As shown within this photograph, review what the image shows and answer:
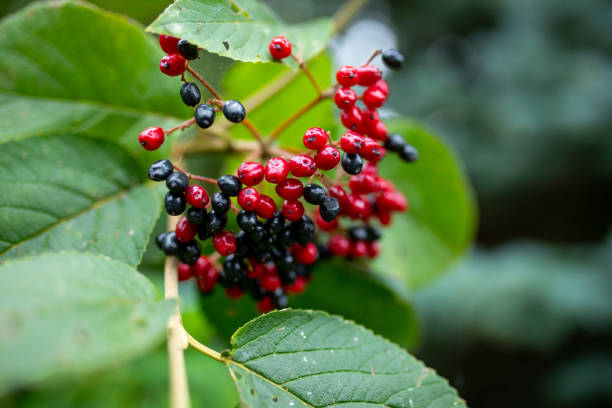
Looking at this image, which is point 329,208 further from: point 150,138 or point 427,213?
point 427,213

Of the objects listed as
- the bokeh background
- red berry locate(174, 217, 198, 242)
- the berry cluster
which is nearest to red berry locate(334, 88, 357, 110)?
the berry cluster

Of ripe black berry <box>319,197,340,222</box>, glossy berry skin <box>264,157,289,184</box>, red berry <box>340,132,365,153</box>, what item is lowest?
glossy berry skin <box>264,157,289,184</box>

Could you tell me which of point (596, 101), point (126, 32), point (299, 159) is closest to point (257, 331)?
point (299, 159)

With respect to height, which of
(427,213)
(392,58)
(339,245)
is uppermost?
(427,213)

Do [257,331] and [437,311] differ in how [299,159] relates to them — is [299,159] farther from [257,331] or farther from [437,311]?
[437,311]

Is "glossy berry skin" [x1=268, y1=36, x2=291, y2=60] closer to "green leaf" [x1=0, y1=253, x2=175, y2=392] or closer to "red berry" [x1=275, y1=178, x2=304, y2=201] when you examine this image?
"red berry" [x1=275, y1=178, x2=304, y2=201]

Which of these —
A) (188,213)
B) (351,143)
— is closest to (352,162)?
(351,143)
